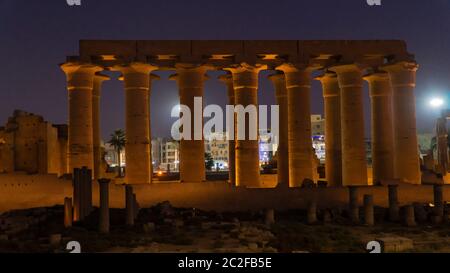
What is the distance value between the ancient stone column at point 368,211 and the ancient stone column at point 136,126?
1083cm

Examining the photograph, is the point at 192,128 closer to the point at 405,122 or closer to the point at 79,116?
the point at 79,116

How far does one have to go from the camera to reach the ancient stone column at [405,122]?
28703mm

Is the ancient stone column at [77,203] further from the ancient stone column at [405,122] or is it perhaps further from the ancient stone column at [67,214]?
the ancient stone column at [405,122]

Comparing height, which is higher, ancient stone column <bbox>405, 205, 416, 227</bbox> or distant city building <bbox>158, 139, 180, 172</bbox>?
distant city building <bbox>158, 139, 180, 172</bbox>

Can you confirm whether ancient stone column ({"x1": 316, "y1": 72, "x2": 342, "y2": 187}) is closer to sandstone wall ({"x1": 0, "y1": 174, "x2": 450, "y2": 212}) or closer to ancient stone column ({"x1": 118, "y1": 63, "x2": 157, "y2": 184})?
sandstone wall ({"x1": 0, "y1": 174, "x2": 450, "y2": 212})

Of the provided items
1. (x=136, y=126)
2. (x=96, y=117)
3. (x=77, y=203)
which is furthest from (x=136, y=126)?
(x=77, y=203)

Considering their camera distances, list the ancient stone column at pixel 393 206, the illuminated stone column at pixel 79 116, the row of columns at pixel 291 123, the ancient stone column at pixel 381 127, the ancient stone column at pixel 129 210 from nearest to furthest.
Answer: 1. the ancient stone column at pixel 129 210
2. the ancient stone column at pixel 393 206
3. the illuminated stone column at pixel 79 116
4. the row of columns at pixel 291 123
5. the ancient stone column at pixel 381 127

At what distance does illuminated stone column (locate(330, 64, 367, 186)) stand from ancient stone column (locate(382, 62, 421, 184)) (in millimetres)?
1736

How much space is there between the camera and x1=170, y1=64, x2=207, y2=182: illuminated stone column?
92.1ft

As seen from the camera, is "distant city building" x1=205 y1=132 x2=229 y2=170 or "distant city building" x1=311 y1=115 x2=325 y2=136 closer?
"distant city building" x1=205 y1=132 x2=229 y2=170

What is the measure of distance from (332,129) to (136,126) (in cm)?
1130

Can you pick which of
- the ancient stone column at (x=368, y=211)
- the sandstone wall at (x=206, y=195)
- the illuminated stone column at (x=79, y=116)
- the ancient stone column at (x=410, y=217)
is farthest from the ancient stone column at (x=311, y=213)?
the illuminated stone column at (x=79, y=116)

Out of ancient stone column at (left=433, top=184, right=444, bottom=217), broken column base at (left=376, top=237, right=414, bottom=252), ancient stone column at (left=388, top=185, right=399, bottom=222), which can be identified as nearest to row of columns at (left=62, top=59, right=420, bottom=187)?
ancient stone column at (left=433, top=184, right=444, bottom=217)

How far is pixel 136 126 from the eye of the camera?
1097 inches
